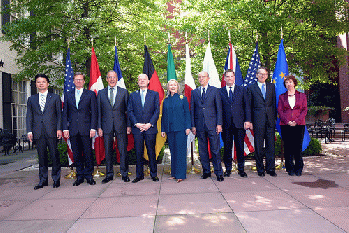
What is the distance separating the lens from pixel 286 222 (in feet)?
11.7

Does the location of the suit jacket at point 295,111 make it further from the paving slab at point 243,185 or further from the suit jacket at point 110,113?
the suit jacket at point 110,113

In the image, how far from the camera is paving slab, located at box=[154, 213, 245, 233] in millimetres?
3432

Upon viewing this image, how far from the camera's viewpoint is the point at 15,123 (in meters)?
15.8

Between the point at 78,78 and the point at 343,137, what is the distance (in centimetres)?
1394

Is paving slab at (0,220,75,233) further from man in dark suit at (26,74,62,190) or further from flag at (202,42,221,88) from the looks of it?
flag at (202,42,221,88)

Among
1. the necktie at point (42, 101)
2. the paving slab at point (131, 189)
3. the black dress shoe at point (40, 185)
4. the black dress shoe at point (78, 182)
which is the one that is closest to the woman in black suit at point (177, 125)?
the paving slab at point (131, 189)

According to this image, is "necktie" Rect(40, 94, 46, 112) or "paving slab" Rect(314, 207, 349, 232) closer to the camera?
"paving slab" Rect(314, 207, 349, 232)

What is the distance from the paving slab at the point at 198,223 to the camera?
135 inches

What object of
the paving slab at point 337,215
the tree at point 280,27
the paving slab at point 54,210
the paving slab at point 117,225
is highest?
the tree at point 280,27

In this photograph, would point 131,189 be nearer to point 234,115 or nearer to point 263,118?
point 234,115

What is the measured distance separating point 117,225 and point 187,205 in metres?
1.17

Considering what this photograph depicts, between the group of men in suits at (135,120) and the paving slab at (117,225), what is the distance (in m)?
2.38

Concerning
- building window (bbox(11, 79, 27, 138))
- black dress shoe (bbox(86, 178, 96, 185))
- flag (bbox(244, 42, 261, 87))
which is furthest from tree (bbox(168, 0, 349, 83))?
building window (bbox(11, 79, 27, 138))

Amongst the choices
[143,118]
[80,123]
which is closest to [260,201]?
[143,118]
